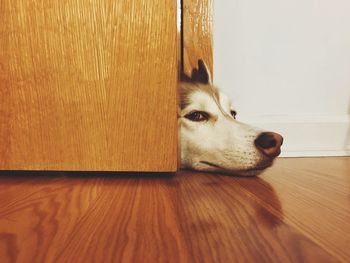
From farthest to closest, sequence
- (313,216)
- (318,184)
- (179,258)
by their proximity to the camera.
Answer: (318,184)
(313,216)
(179,258)

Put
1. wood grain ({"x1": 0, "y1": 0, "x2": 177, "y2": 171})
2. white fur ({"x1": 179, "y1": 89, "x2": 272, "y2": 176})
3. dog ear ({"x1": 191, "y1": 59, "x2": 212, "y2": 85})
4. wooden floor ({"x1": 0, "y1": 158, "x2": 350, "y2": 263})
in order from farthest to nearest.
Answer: dog ear ({"x1": 191, "y1": 59, "x2": 212, "y2": 85}) < white fur ({"x1": 179, "y1": 89, "x2": 272, "y2": 176}) < wood grain ({"x1": 0, "y1": 0, "x2": 177, "y2": 171}) < wooden floor ({"x1": 0, "y1": 158, "x2": 350, "y2": 263})

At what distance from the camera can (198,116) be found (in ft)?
2.98

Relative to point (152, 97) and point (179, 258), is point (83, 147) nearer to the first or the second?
point (152, 97)

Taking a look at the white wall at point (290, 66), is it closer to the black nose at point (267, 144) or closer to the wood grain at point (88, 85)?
the black nose at point (267, 144)

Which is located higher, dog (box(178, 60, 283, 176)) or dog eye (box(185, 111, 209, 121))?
dog eye (box(185, 111, 209, 121))

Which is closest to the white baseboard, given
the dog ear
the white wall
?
the white wall

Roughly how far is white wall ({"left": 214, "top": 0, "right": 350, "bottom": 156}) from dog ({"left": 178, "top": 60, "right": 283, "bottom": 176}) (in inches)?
9.2

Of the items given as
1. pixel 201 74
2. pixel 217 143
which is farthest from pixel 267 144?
pixel 201 74

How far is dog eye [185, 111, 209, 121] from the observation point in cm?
90

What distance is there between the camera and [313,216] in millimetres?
450

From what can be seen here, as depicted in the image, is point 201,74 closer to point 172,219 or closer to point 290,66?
point 290,66

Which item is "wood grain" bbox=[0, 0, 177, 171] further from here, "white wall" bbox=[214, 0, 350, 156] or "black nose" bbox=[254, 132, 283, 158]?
"white wall" bbox=[214, 0, 350, 156]

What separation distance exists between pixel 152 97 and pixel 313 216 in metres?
0.41

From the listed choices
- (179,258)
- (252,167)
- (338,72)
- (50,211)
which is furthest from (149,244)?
(338,72)
